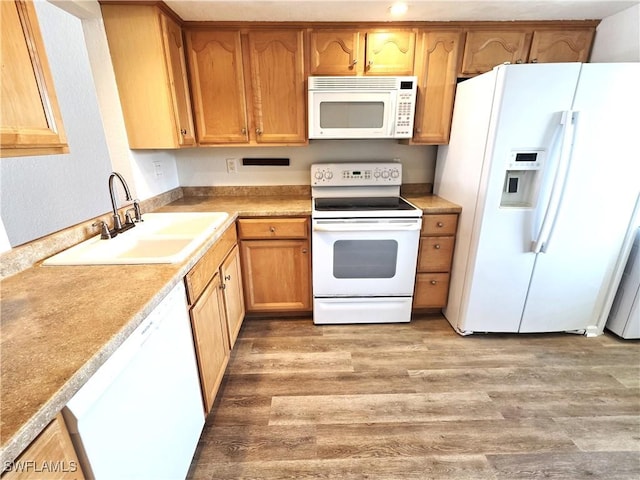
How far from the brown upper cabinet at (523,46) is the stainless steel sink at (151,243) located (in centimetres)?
206

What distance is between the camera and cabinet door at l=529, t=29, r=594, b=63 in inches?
82.1

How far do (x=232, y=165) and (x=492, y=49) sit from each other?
7.04ft

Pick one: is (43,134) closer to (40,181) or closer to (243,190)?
(40,181)

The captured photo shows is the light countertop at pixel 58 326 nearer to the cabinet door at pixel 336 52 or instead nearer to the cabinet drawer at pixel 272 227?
the cabinet drawer at pixel 272 227

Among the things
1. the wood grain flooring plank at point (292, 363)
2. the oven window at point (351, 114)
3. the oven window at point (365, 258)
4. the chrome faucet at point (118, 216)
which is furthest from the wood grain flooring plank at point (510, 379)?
the chrome faucet at point (118, 216)

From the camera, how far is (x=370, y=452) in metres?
1.39

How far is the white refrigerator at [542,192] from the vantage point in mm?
1673

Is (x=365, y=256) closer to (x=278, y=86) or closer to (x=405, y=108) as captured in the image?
(x=405, y=108)

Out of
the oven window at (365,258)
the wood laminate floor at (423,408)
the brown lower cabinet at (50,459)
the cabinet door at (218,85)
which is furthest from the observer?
the oven window at (365,258)

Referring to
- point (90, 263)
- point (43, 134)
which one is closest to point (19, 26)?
point (43, 134)

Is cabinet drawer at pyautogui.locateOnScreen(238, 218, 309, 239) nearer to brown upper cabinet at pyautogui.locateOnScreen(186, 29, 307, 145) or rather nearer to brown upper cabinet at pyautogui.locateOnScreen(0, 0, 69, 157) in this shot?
brown upper cabinet at pyautogui.locateOnScreen(186, 29, 307, 145)

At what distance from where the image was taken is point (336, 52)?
2.09m

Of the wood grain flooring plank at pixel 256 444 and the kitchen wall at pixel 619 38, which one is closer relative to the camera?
the wood grain flooring plank at pixel 256 444

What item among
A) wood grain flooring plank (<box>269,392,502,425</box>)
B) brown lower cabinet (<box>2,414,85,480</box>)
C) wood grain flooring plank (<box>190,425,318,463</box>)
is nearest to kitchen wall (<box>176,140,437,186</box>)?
wood grain flooring plank (<box>269,392,502,425</box>)
